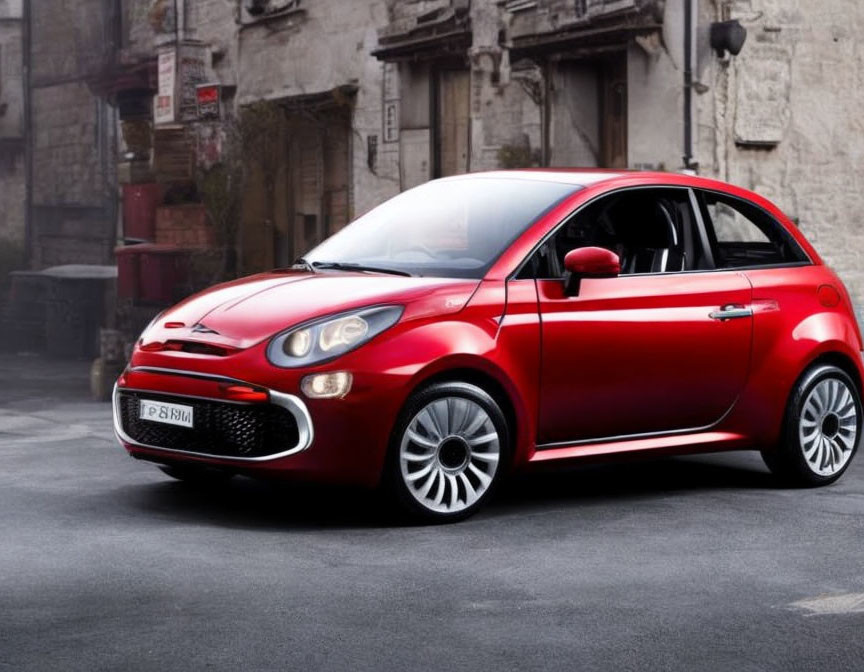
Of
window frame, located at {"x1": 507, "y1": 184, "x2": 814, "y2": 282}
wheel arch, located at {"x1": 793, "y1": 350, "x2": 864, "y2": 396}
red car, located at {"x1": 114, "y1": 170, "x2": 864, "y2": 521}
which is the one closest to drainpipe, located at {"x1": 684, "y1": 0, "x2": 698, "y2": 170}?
red car, located at {"x1": 114, "y1": 170, "x2": 864, "y2": 521}

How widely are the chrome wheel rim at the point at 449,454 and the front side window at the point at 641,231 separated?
0.93 metres

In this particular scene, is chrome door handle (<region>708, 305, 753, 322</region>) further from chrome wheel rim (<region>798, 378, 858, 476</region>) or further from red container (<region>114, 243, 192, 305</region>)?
red container (<region>114, 243, 192, 305</region>)

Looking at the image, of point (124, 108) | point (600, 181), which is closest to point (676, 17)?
point (600, 181)

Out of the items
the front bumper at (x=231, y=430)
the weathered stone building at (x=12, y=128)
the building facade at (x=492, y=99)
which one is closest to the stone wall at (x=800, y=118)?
the building facade at (x=492, y=99)

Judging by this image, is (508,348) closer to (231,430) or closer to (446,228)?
(446,228)

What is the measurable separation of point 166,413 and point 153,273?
46.1 feet

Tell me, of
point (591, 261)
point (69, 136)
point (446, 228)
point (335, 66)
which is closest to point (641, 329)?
point (591, 261)

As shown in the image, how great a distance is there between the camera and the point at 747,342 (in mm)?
7934

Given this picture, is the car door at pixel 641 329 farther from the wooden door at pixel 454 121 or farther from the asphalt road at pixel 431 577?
the wooden door at pixel 454 121

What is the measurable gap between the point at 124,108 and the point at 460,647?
20.6 m

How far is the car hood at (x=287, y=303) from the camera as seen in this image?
22.3 feet

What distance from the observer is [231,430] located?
673cm

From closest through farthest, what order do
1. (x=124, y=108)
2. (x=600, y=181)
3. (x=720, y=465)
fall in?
(x=600, y=181) < (x=720, y=465) < (x=124, y=108)

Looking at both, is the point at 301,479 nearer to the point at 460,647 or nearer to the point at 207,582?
the point at 207,582
